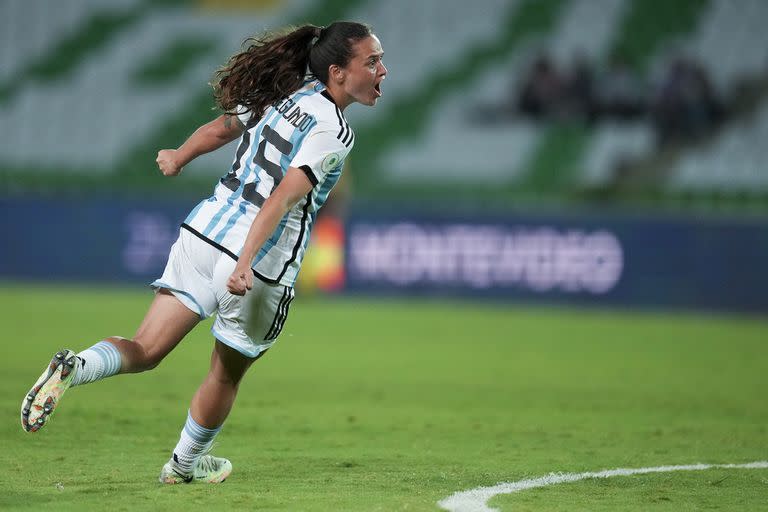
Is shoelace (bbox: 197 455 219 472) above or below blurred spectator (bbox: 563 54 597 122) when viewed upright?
below

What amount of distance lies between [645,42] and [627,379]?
11.9m

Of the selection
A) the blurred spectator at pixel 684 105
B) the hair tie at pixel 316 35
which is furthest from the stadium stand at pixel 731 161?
the hair tie at pixel 316 35

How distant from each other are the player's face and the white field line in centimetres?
160

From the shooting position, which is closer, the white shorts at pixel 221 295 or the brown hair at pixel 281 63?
the white shorts at pixel 221 295

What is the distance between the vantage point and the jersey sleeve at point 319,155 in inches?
175

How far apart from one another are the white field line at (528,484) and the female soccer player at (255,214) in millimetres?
970

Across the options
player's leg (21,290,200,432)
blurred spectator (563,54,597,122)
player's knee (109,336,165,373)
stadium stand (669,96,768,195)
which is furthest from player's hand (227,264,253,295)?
blurred spectator (563,54,597,122)

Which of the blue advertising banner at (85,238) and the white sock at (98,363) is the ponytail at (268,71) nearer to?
the white sock at (98,363)

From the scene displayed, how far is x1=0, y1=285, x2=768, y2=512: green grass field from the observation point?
4684 mm

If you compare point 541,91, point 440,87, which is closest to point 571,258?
point 541,91

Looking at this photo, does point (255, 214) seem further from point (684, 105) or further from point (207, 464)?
point (684, 105)

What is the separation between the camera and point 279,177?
461 cm

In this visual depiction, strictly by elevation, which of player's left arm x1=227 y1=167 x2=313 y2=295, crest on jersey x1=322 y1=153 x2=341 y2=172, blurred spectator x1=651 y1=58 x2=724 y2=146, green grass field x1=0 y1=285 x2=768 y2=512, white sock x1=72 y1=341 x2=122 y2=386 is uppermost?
blurred spectator x1=651 y1=58 x2=724 y2=146

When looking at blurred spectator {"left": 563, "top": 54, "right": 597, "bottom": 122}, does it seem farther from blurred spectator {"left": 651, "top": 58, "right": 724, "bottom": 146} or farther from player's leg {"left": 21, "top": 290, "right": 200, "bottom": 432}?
player's leg {"left": 21, "top": 290, "right": 200, "bottom": 432}
